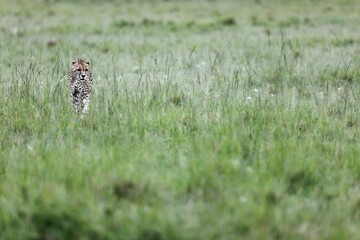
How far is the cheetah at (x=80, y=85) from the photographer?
20.4 ft

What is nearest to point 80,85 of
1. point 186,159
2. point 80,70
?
point 80,70

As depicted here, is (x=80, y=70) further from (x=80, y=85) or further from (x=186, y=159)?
(x=186, y=159)

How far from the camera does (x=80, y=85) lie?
6242 mm

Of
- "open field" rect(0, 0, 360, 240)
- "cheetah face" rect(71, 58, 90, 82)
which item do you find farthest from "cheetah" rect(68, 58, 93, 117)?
"open field" rect(0, 0, 360, 240)

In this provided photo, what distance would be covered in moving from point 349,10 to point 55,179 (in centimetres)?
1939

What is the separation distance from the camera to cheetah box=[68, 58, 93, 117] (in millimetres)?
6219

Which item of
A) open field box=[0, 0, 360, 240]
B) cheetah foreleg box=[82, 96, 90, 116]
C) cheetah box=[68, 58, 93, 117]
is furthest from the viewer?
cheetah box=[68, 58, 93, 117]

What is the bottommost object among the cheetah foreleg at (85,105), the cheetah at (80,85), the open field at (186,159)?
the open field at (186,159)

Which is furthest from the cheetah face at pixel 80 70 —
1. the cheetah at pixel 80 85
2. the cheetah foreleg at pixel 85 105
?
the cheetah foreleg at pixel 85 105

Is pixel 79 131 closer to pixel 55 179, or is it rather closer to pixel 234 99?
pixel 55 179

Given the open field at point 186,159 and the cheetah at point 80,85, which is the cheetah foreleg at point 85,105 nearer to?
the cheetah at point 80,85

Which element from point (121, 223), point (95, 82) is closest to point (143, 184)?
point (121, 223)

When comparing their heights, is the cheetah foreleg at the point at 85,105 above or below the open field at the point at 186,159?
above

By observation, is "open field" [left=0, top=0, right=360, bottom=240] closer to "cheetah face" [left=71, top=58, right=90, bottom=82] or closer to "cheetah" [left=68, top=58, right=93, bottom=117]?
"cheetah" [left=68, top=58, right=93, bottom=117]
